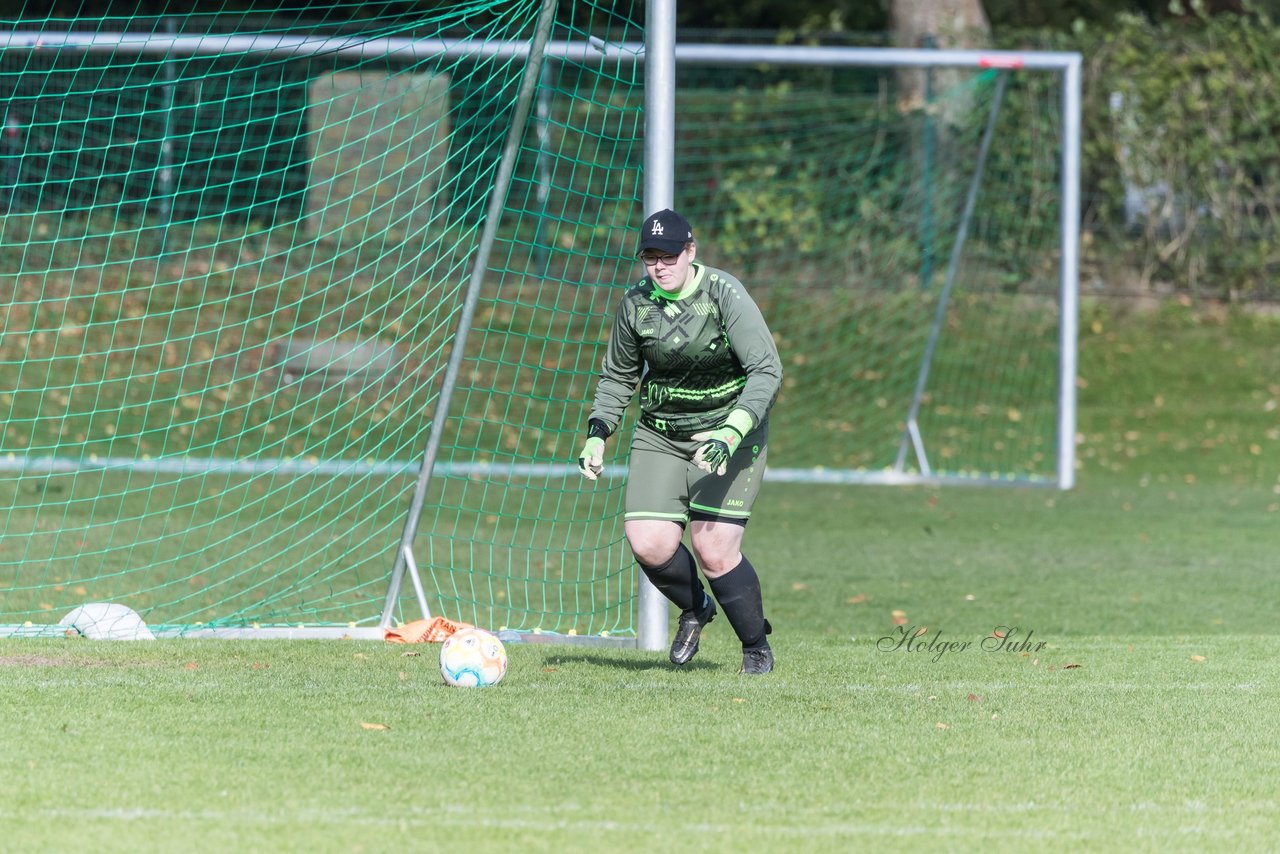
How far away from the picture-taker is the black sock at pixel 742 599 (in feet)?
21.3

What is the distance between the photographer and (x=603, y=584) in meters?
9.88

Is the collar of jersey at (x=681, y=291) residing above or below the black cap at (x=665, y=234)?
below

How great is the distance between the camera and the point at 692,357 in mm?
6320

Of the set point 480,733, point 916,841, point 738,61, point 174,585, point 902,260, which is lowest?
point 174,585

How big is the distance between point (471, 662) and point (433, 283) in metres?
8.85

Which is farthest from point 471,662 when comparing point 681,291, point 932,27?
point 932,27

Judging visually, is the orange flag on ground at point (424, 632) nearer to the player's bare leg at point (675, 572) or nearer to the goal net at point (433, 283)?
the player's bare leg at point (675, 572)

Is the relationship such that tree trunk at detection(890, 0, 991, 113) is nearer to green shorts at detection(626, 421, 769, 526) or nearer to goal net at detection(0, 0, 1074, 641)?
goal net at detection(0, 0, 1074, 641)

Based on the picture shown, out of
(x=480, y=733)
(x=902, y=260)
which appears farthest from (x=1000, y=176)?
(x=480, y=733)

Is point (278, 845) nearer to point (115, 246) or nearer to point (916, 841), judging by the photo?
point (916, 841)

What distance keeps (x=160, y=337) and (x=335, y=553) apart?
619 cm

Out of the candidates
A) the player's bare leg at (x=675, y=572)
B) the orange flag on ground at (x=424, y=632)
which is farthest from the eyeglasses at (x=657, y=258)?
the orange flag on ground at (x=424, y=632)
